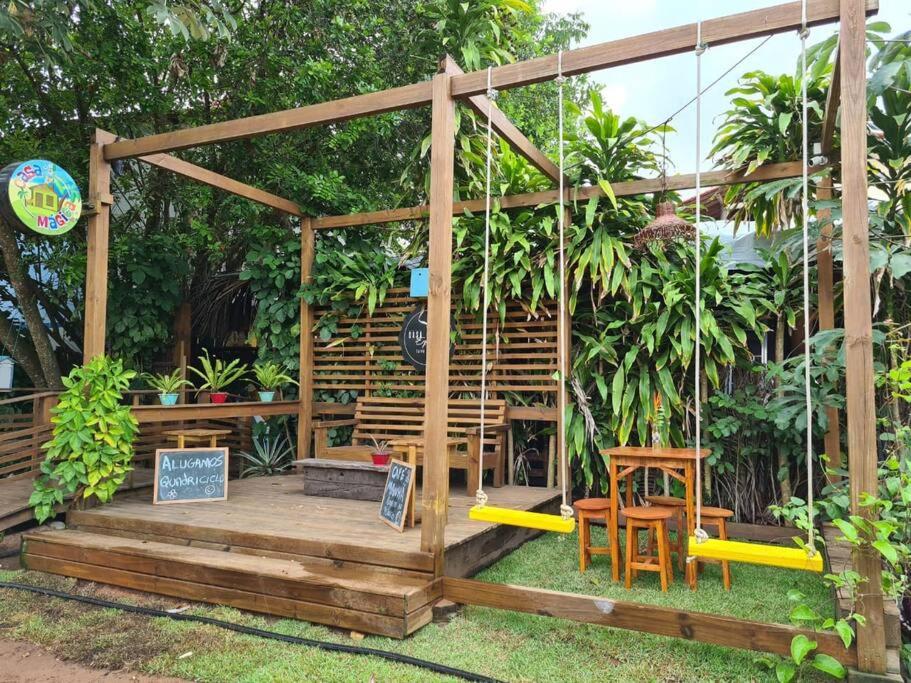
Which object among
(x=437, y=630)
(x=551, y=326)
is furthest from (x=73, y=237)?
(x=437, y=630)

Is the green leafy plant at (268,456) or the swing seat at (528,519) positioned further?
the green leafy plant at (268,456)

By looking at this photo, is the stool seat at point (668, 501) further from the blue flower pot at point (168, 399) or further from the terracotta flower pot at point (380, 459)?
the blue flower pot at point (168, 399)

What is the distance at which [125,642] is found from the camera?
3291mm

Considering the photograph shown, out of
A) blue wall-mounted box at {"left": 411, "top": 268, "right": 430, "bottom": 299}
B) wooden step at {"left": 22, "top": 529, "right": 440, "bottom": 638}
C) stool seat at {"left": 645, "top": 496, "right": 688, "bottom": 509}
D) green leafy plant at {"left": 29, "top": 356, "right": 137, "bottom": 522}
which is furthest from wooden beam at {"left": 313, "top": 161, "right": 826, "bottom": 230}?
wooden step at {"left": 22, "top": 529, "right": 440, "bottom": 638}

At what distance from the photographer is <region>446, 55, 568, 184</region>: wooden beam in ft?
12.2

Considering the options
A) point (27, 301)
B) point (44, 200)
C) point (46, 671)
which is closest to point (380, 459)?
point (46, 671)

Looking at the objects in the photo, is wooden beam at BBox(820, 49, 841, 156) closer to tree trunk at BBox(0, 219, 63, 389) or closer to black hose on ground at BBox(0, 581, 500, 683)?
black hose on ground at BBox(0, 581, 500, 683)

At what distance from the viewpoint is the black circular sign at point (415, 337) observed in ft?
20.7

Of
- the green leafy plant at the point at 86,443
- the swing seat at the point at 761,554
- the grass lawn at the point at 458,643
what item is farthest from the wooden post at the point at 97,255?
the swing seat at the point at 761,554

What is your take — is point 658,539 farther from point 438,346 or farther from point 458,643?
point 438,346

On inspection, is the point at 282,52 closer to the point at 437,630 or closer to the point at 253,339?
the point at 253,339

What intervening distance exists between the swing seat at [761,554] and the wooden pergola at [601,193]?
0.32 metres

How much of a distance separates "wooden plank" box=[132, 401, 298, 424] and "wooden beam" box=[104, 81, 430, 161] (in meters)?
1.95

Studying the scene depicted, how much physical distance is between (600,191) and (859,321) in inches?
123
